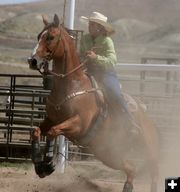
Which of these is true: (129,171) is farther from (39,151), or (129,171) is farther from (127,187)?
(39,151)

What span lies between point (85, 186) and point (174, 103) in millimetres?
2494

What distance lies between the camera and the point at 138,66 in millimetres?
9859

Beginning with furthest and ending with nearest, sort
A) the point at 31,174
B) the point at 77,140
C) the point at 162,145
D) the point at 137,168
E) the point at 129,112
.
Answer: the point at 31,174, the point at 162,145, the point at 137,168, the point at 129,112, the point at 77,140

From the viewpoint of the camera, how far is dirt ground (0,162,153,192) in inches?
333

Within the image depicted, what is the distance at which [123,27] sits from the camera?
54.5 meters

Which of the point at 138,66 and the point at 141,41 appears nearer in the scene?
the point at 138,66

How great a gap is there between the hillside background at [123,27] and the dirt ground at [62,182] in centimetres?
2817

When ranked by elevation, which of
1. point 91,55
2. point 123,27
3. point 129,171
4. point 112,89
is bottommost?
point 129,171

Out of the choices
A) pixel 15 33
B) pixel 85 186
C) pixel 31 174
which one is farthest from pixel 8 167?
pixel 15 33

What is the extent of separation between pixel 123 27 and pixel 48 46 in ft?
158

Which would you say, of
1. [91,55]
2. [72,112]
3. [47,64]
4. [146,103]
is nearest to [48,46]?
[47,64]

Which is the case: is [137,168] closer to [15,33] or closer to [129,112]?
[129,112]

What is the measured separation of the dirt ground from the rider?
1557 millimetres

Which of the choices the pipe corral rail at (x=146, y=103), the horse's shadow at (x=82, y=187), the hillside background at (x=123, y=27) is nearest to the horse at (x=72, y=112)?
the horse's shadow at (x=82, y=187)
